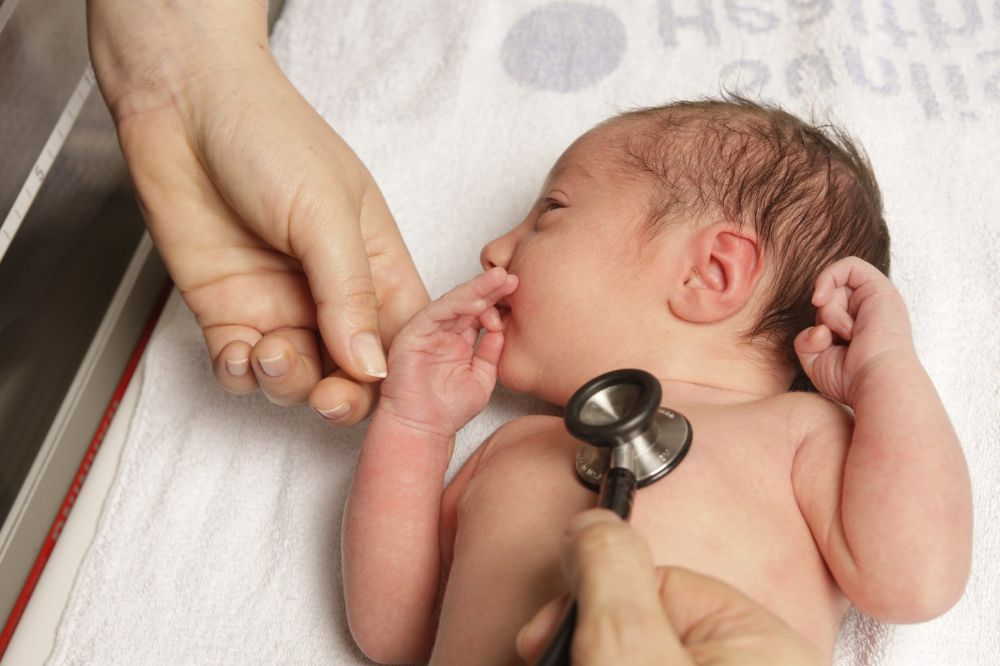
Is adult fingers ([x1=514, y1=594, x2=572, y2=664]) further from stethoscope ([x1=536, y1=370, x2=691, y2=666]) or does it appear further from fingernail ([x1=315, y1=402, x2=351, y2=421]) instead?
fingernail ([x1=315, y1=402, x2=351, y2=421])

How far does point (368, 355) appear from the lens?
121 cm

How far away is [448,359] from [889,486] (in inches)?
21.0

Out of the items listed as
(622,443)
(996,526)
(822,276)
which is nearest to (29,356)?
(622,443)

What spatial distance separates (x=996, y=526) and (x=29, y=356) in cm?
140

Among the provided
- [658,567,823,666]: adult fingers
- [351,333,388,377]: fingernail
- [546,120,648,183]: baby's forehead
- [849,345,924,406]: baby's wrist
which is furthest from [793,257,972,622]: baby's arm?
[351,333,388,377]: fingernail

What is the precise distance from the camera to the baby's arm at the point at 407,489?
3.99 feet

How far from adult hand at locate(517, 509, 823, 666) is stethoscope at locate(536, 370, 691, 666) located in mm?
36

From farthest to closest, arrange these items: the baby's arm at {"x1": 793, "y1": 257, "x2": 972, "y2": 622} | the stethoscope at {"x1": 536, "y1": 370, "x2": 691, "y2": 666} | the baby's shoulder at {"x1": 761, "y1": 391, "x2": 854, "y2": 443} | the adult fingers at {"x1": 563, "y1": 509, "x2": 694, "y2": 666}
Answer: the baby's shoulder at {"x1": 761, "y1": 391, "x2": 854, "y2": 443}
the baby's arm at {"x1": 793, "y1": 257, "x2": 972, "y2": 622}
the stethoscope at {"x1": 536, "y1": 370, "x2": 691, "y2": 666}
the adult fingers at {"x1": 563, "y1": 509, "x2": 694, "y2": 666}

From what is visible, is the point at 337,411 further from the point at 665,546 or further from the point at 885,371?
the point at 885,371

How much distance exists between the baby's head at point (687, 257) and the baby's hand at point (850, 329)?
51 mm

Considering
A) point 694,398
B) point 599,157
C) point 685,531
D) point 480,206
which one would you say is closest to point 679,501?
point 685,531

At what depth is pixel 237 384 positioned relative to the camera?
4.37 feet

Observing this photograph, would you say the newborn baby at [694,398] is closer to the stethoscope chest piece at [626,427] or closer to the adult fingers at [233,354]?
the stethoscope chest piece at [626,427]

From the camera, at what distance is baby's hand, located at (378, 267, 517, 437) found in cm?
124
